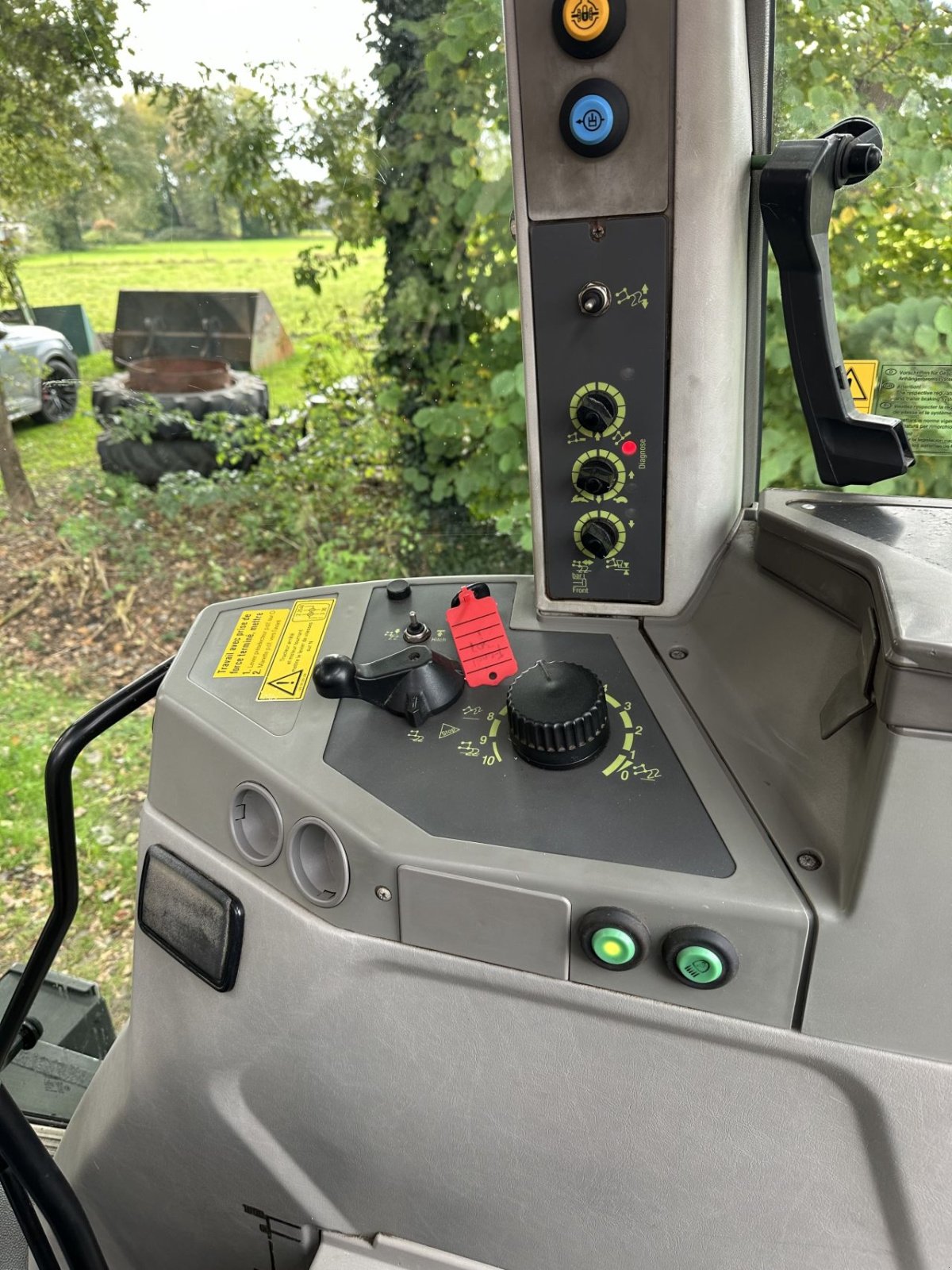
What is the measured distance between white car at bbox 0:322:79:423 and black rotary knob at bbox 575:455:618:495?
A: 1531 mm

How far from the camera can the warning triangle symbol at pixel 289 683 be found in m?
0.95

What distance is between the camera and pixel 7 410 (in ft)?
6.42

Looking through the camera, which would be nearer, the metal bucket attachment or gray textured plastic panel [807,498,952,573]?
gray textured plastic panel [807,498,952,573]

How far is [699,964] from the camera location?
2.21 feet

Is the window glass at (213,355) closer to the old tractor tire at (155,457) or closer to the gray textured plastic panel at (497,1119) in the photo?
the old tractor tire at (155,457)

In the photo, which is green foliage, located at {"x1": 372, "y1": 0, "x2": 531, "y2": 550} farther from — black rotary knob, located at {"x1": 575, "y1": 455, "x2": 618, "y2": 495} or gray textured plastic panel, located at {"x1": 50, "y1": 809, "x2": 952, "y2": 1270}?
gray textured plastic panel, located at {"x1": 50, "y1": 809, "x2": 952, "y2": 1270}

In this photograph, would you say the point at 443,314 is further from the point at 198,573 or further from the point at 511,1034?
the point at 511,1034

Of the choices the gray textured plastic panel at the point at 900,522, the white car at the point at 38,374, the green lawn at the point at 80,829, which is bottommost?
the green lawn at the point at 80,829

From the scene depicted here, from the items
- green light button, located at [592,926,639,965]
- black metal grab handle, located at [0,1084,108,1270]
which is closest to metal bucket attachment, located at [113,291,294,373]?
black metal grab handle, located at [0,1084,108,1270]

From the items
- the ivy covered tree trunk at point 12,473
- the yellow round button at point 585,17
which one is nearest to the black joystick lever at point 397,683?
the yellow round button at point 585,17

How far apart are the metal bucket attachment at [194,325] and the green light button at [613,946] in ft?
6.02

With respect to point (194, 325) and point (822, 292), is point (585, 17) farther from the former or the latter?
point (194, 325)

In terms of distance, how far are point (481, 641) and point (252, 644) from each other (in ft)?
0.98

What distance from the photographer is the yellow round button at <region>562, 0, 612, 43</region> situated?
0.78m
